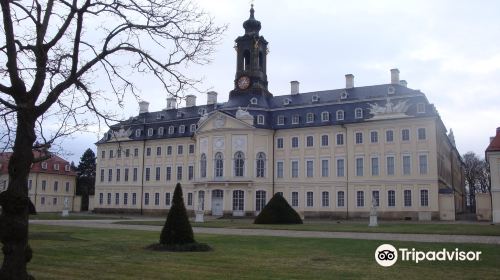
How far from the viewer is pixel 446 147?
180ft

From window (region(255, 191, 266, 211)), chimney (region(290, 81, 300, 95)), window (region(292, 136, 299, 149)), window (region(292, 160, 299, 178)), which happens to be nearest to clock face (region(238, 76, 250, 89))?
chimney (region(290, 81, 300, 95))

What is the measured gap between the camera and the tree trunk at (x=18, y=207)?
7969 millimetres

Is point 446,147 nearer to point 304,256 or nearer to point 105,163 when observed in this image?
point 105,163

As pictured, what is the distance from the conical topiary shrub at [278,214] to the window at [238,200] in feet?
50.2

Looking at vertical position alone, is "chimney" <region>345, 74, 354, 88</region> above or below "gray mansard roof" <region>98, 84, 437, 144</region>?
above

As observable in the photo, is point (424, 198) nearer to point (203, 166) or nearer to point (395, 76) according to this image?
point (395, 76)

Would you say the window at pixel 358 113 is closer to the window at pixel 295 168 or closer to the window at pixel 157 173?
the window at pixel 295 168

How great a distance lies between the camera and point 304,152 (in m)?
49.8

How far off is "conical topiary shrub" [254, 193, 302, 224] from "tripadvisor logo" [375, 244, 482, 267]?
18.3 metres

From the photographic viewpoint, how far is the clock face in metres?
53.0

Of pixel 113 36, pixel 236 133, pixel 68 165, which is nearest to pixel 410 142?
pixel 236 133

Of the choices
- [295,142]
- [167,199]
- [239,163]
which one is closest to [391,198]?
[295,142]

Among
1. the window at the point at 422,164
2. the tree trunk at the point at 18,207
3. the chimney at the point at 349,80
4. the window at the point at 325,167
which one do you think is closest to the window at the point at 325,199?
the window at the point at 325,167

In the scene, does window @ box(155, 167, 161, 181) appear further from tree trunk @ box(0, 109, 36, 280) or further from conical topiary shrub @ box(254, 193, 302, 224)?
tree trunk @ box(0, 109, 36, 280)
